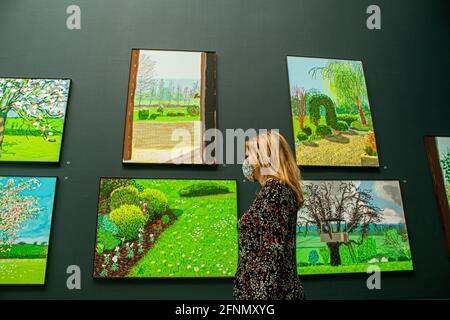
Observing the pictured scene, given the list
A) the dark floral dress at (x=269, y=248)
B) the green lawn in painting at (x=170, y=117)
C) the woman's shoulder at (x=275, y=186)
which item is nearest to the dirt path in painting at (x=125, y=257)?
the green lawn in painting at (x=170, y=117)

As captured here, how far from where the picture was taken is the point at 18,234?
7.97ft

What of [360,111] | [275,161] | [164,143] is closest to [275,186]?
[275,161]

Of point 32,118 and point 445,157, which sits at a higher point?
point 32,118

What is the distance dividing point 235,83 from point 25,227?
6.09ft

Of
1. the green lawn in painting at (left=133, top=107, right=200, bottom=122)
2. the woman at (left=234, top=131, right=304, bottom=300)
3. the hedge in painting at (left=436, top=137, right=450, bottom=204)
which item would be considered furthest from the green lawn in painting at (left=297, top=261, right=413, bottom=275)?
the green lawn in painting at (left=133, top=107, right=200, bottom=122)

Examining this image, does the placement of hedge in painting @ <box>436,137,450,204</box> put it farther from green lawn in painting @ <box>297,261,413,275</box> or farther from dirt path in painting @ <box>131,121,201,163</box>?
dirt path in painting @ <box>131,121,201,163</box>

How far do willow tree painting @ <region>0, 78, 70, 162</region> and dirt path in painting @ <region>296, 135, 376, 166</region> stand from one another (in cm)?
182

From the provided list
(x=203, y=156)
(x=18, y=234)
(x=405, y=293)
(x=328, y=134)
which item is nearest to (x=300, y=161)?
(x=328, y=134)

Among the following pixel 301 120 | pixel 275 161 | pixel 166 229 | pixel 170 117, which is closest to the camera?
pixel 275 161

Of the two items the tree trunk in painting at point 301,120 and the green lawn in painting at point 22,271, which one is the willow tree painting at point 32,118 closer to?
the green lawn in painting at point 22,271

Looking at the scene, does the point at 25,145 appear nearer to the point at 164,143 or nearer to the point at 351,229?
the point at 164,143

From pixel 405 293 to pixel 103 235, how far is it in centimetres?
214

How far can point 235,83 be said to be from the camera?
2.93 metres

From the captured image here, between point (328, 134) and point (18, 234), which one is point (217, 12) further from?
point (18, 234)
